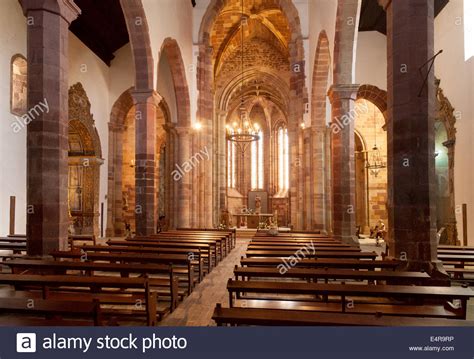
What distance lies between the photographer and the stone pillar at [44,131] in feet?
19.9

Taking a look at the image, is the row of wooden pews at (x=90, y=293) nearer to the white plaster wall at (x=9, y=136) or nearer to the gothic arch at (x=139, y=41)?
the white plaster wall at (x=9, y=136)

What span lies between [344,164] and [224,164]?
13.2 meters

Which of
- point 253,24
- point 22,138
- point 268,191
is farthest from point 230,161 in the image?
point 22,138

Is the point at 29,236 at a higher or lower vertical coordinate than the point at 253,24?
lower

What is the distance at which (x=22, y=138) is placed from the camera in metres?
10.9

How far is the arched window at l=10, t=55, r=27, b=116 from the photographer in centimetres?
1066

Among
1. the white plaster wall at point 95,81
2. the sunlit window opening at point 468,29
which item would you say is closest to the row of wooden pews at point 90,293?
the sunlit window opening at point 468,29

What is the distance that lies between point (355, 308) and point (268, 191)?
25.0 metres

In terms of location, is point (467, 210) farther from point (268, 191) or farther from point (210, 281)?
point (268, 191)

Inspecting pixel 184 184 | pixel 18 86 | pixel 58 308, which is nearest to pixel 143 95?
pixel 18 86

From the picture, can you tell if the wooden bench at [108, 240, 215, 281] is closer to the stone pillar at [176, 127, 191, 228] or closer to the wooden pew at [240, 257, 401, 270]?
the wooden pew at [240, 257, 401, 270]

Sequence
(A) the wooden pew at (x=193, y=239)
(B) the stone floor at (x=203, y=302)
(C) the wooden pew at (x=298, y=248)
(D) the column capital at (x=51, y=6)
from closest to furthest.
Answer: (B) the stone floor at (x=203, y=302), (D) the column capital at (x=51, y=6), (C) the wooden pew at (x=298, y=248), (A) the wooden pew at (x=193, y=239)

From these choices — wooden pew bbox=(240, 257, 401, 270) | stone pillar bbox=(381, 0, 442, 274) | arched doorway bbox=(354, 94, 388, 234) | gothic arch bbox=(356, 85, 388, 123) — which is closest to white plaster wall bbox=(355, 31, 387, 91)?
gothic arch bbox=(356, 85, 388, 123)

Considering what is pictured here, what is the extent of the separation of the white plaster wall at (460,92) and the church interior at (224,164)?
0.21ft
